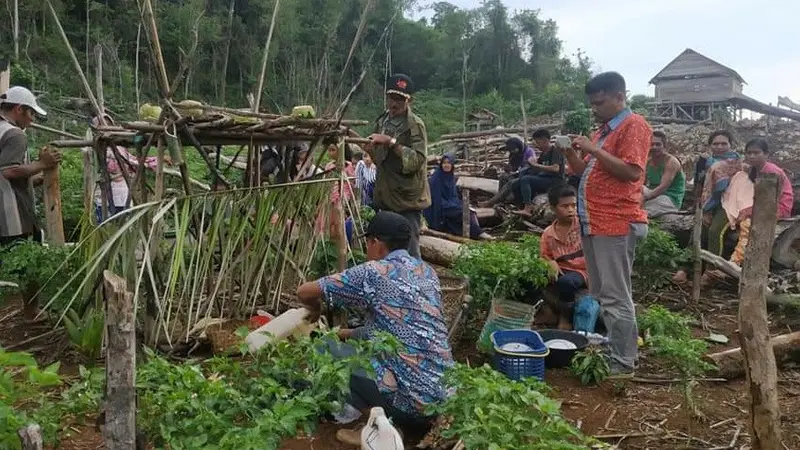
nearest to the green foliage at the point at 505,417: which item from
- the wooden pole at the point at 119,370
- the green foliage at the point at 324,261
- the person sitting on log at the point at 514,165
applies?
the wooden pole at the point at 119,370

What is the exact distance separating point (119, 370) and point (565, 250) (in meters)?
4.03

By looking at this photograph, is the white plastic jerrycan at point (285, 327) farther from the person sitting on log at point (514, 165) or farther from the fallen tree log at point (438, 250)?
the person sitting on log at point (514, 165)

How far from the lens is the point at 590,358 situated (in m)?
4.42

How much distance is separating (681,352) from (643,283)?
286 centimetres

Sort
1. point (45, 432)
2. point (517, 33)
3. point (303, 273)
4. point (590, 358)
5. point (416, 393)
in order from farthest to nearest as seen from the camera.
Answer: point (517, 33)
point (303, 273)
point (590, 358)
point (416, 393)
point (45, 432)

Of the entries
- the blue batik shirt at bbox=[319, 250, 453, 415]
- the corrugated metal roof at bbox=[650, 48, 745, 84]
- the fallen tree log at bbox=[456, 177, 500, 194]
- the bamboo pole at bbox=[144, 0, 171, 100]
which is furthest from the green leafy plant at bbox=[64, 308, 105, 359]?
the corrugated metal roof at bbox=[650, 48, 745, 84]

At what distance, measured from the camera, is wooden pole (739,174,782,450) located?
9.64 ft

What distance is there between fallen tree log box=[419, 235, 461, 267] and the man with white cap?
3772 mm

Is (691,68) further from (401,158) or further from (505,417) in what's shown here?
(505,417)

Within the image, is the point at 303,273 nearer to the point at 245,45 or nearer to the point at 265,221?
the point at 265,221

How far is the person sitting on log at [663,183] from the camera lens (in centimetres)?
756

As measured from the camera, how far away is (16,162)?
5.24m

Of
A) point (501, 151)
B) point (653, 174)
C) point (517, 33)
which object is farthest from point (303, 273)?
point (517, 33)

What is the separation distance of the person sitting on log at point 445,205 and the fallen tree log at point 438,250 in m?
1.39
